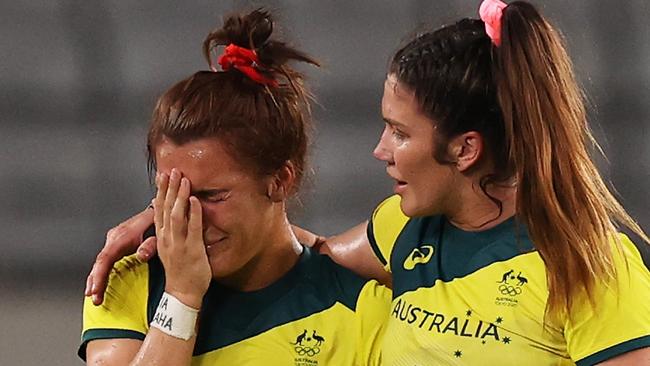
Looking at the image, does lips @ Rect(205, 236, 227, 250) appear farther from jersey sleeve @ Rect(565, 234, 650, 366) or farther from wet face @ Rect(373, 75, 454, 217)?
jersey sleeve @ Rect(565, 234, 650, 366)

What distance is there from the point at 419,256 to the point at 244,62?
377 millimetres

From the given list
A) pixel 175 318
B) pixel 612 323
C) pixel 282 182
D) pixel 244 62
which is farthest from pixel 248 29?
pixel 612 323

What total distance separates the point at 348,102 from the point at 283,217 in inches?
73.0

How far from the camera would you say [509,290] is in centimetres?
171

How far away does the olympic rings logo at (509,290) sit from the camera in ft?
5.58

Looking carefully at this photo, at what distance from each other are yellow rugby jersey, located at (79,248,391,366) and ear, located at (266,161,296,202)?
0.12 m

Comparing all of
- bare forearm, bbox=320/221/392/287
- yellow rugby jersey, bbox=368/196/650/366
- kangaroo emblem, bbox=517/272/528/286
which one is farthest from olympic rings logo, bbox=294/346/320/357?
kangaroo emblem, bbox=517/272/528/286

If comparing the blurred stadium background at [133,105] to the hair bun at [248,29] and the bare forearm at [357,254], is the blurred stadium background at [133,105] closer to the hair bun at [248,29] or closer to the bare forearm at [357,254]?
the bare forearm at [357,254]

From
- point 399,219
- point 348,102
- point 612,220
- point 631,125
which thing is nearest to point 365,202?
point 348,102

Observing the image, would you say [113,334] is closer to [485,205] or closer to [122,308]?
[122,308]

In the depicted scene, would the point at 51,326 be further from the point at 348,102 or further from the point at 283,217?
the point at 283,217

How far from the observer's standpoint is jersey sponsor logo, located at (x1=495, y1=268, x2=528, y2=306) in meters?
1.70

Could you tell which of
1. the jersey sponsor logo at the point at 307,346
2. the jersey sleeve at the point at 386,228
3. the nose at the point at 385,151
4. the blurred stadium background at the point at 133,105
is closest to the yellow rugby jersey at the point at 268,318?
the jersey sponsor logo at the point at 307,346

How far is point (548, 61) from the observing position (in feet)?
5.61
